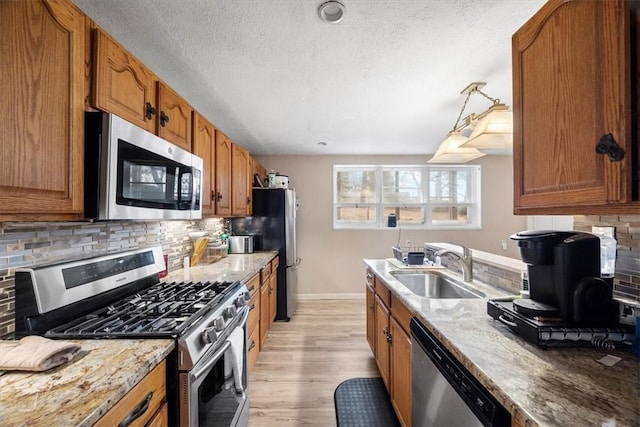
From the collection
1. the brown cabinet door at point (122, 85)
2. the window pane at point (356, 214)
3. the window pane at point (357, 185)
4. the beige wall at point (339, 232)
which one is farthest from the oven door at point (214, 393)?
the window pane at point (357, 185)

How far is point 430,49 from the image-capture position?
169 cm

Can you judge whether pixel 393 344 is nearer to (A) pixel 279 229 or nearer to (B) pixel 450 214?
(A) pixel 279 229

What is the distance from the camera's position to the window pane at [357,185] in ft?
15.5

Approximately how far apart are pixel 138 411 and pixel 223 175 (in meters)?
2.06

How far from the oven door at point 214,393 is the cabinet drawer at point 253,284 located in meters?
0.53

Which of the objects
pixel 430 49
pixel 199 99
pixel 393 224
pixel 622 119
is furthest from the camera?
pixel 393 224

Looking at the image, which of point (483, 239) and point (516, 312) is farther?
point (483, 239)

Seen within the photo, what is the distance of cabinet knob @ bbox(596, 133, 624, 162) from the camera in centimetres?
69

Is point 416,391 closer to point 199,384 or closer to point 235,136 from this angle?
point 199,384

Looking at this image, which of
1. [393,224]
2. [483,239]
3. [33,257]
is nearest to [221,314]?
[33,257]

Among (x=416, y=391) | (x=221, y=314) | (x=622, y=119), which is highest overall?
(x=622, y=119)

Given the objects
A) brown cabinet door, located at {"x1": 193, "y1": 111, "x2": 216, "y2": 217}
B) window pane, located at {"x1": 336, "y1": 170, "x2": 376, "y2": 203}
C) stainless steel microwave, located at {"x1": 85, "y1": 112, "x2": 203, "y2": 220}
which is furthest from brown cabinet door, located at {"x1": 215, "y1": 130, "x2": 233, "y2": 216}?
window pane, located at {"x1": 336, "y1": 170, "x2": 376, "y2": 203}

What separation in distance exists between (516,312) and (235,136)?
11.1 feet

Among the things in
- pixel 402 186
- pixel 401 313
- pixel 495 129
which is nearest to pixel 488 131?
pixel 495 129
